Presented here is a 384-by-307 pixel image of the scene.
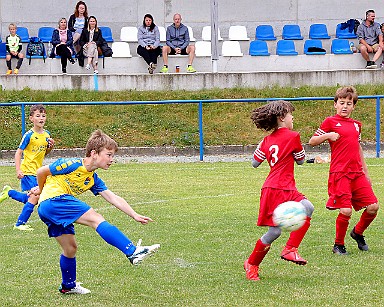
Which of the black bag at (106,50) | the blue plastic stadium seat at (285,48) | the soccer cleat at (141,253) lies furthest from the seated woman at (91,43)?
the soccer cleat at (141,253)

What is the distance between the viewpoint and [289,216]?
674cm

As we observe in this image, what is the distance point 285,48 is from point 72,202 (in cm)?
1893

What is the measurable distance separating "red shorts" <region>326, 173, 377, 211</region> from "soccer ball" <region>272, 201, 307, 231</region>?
4.19 ft

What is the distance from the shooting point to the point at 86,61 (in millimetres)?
23312

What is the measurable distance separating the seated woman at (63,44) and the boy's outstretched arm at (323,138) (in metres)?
15.7

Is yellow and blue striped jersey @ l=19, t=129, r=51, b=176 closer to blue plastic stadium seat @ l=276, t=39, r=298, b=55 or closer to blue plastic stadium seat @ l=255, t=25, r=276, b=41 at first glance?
blue plastic stadium seat @ l=276, t=39, r=298, b=55

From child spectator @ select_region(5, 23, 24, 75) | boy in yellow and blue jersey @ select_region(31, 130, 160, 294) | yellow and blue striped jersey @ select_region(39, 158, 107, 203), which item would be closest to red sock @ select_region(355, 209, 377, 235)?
boy in yellow and blue jersey @ select_region(31, 130, 160, 294)

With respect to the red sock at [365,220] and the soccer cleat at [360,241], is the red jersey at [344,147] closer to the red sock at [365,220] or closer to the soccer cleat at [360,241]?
the red sock at [365,220]

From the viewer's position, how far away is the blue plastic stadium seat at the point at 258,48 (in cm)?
2435

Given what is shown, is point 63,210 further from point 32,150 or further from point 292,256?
point 32,150

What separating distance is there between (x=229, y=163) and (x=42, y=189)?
38.9ft

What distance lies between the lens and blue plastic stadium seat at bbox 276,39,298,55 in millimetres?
24438

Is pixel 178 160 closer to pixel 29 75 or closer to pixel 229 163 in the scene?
pixel 229 163

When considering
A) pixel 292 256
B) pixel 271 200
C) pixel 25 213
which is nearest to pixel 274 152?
pixel 271 200
